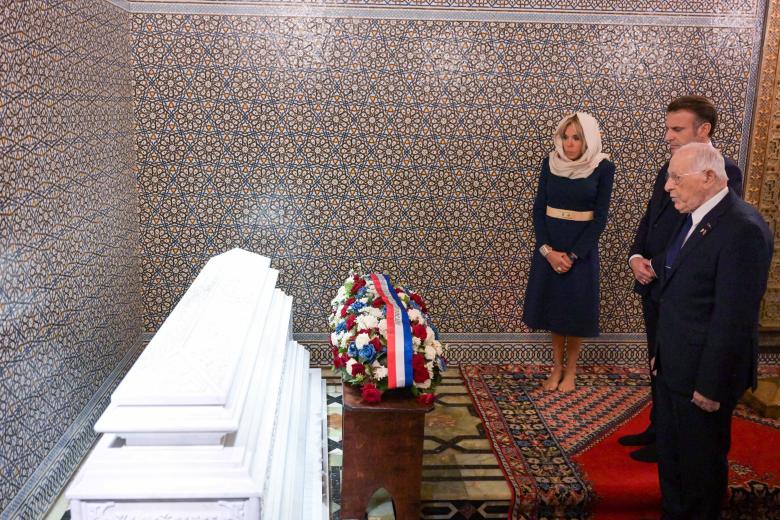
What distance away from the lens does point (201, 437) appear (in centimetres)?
237

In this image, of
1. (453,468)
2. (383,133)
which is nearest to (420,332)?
(453,468)

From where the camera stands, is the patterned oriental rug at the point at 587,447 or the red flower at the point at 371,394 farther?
the patterned oriental rug at the point at 587,447

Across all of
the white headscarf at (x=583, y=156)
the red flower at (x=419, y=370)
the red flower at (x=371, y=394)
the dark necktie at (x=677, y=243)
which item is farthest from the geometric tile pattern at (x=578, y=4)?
the red flower at (x=371, y=394)

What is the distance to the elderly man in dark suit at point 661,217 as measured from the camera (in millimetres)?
3529

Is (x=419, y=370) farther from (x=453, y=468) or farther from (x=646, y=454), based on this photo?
(x=646, y=454)

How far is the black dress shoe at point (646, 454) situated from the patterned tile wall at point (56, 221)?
2926 mm

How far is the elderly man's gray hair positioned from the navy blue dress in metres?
1.54

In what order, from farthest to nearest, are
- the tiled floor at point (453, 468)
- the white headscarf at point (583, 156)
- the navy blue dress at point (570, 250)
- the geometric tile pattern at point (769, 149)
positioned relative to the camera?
the geometric tile pattern at point (769, 149)
the navy blue dress at point (570, 250)
the white headscarf at point (583, 156)
the tiled floor at point (453, 468)

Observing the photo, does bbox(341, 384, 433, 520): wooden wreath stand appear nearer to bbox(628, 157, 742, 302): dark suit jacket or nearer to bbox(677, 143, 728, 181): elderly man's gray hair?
bbox(628, 157, 742, 302): dark suit jacket

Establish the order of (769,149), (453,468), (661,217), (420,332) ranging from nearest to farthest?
(420,332) → (661,217) → (453,468) → (769,149)

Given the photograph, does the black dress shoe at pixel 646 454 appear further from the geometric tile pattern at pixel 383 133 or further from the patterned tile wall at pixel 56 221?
the patterned tile wall at pixel 56 221

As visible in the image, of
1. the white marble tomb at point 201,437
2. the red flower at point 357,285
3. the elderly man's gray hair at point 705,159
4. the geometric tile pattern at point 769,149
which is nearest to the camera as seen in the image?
the white marble tomb at point 201,437

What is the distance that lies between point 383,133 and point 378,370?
89.8 inches

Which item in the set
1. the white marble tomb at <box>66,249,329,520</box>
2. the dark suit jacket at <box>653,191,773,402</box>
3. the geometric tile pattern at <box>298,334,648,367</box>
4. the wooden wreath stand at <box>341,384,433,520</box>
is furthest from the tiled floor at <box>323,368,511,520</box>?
the dark suit jacket at <box>653,191,773,402</box>
